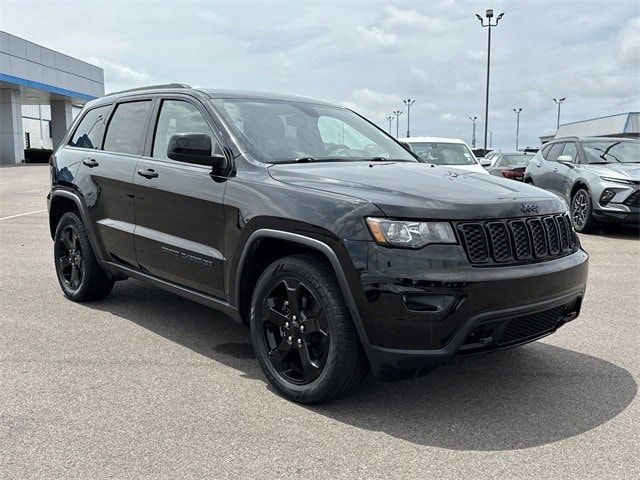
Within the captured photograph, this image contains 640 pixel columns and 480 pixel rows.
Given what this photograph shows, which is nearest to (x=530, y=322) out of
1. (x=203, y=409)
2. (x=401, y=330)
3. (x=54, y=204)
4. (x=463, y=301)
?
(x=463, y=301)

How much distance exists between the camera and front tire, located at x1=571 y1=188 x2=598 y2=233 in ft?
34.2

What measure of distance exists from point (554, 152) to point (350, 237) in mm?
10308

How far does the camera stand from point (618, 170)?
400 inches

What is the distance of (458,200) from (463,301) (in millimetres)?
524

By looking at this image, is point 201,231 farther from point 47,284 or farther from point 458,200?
point 47,284

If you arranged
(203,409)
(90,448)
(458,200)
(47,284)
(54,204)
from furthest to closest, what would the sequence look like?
1. (47,284)
2. (54,204)
3. (203,409)
4. (458,200)
5. (90,448)

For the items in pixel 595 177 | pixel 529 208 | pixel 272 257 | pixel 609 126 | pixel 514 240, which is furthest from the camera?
pixel 609 126

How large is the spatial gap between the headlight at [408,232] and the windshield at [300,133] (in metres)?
1.10

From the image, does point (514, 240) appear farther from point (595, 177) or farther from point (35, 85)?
point (35, 85)

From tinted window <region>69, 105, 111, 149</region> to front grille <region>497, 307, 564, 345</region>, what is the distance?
12.5 feet

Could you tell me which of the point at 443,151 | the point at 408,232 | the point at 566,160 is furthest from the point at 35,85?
the point at 408,232

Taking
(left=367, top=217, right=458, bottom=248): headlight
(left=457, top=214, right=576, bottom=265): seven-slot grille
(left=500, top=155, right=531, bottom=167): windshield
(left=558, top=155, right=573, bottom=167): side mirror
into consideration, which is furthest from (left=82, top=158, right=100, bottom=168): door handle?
(left=500, top=155, right=531, bottom=167): windshield

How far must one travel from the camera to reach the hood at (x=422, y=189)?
125 inches

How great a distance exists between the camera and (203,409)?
349 cm
